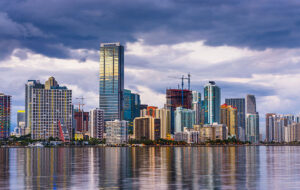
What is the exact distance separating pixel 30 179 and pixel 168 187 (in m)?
22.5

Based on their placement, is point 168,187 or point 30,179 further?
point 30,179

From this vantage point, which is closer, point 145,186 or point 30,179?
point 145,186

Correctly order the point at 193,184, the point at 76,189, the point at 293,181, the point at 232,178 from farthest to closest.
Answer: the point at 232,178 < the point at 293,181 < the point at 193,184 < the point at 76,189

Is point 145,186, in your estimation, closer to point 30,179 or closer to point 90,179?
point 90,179

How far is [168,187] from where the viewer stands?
180 feet

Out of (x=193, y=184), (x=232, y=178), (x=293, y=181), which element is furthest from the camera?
(x=232, y=178)

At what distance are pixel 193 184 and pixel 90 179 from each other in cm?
1601

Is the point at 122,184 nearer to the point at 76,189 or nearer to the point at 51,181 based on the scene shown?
the point at 76,189

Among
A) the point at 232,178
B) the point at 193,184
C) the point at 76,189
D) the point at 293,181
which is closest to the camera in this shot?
the point at 76,189

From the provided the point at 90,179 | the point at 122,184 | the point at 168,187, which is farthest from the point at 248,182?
the point at 90,179

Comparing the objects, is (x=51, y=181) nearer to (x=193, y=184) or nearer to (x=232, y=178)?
(x=193, y=184)

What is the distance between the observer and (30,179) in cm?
6606

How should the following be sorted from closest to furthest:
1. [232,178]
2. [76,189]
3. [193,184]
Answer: [76,189], [193,184], [232,178]

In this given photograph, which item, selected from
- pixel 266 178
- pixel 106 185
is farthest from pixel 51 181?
pixel 266 178
